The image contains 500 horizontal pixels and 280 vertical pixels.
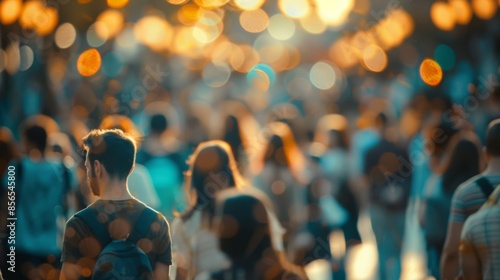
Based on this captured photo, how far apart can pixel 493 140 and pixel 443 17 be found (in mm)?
8988

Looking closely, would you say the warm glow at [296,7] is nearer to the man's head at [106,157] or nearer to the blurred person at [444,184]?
the blurred person at [444,184]

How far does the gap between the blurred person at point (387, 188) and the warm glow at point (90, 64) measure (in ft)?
29.7

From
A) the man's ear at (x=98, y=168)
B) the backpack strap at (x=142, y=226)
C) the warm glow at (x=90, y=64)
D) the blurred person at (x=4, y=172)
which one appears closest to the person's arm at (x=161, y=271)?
the backpack strap at (x=142, y=226)

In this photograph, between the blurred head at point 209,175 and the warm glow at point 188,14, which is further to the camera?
the warm glow at point 188,14

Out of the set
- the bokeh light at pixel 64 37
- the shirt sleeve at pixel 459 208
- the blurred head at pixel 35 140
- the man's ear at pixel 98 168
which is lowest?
the bokeh light at pixel 64 37

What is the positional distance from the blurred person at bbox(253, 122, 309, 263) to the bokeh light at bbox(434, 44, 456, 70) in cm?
743

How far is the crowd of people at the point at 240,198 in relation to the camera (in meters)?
4.31

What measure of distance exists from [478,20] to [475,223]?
9918mm

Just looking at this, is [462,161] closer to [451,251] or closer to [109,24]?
[451,251]

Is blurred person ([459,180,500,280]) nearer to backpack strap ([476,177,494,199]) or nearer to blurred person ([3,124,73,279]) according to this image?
backpack strap ([476,177,494,199])

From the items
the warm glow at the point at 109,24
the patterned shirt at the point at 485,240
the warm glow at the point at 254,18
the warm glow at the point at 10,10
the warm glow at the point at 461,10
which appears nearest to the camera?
the patterned shirt at the point at 485,240

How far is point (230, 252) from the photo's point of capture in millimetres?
4551

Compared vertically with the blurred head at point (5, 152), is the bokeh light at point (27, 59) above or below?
below

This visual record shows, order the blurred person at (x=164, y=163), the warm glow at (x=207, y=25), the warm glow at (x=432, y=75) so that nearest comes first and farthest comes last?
1. the blurred person at (x=164, y=163)
2. the warm glow at (x=432, y=75)
3. the warm glow at (x=207, y=25)
